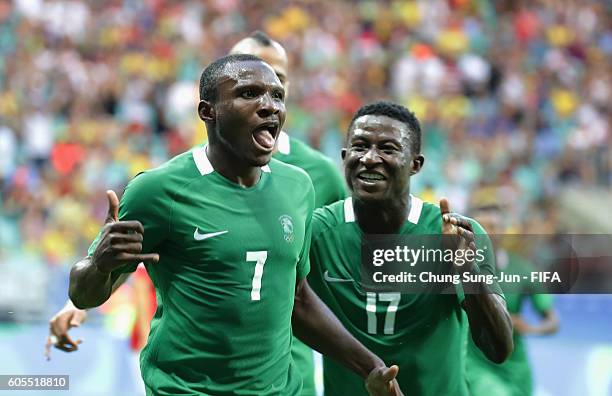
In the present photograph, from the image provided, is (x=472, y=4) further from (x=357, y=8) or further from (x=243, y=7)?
(x=243, y=7)

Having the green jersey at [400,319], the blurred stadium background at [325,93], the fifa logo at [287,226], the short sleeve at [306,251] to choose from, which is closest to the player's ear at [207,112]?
the fifa logo at [287,226]

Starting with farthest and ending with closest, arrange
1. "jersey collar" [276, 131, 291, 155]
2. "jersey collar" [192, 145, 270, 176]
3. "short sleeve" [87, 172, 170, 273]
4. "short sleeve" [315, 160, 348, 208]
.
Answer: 1. "jersey collar" [276, 131, 291, 155]
2. "short sleeve" [315, 160, 348, 208]
3. "jersey collar" [192, 145, 270, 176]
4. "short sleeve" [87, 172, 170, 273]

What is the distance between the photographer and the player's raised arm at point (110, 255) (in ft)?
12.5

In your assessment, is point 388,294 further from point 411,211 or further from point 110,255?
point 110,255

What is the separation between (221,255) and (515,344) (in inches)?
114

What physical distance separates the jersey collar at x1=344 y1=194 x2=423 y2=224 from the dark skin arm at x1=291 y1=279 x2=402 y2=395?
1.57 ft

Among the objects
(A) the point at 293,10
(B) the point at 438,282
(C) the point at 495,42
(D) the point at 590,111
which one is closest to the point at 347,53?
(A) the point at 293,10

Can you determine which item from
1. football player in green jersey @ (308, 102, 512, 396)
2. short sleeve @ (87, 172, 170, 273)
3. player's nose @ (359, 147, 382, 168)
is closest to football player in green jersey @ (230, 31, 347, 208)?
football player in green jersey @ (308, 102, 512, 396)

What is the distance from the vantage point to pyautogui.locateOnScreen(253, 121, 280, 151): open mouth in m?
4.21

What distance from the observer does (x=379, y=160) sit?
4.69 metres

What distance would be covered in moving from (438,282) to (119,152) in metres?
9.59

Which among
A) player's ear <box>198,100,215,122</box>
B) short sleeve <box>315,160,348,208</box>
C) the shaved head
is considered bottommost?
player's ear <box>198,100,215,122</box>

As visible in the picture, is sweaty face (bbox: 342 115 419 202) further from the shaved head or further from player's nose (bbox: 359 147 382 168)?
the shaved head

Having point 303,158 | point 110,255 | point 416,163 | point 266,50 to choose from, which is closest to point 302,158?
point 303,158
